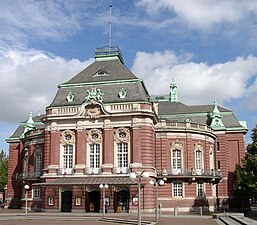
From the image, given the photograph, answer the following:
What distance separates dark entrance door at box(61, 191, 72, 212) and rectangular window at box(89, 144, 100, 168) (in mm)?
4323

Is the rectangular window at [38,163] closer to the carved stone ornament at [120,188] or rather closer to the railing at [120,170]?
the railing at [120,170]

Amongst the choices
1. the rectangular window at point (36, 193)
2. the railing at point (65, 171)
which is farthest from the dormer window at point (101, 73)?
the rectangular window at point (36, 193)

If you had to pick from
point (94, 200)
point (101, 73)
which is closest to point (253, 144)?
point (94, 200)

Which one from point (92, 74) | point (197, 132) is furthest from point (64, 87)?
point (197, 132)

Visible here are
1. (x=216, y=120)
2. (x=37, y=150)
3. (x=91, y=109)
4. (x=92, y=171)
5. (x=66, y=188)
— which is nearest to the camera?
(x=92, y=171)

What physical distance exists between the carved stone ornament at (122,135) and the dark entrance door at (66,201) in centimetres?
853

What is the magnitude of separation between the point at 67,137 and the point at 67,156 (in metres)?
2.31

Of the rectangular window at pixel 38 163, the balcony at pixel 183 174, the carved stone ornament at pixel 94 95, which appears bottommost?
the balcony at pixel 183 174

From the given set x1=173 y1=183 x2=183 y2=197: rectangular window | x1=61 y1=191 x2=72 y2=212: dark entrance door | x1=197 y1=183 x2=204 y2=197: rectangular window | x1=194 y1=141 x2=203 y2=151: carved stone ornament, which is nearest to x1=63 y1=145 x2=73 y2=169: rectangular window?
x1=61 y1=191 x2=72 y2=212: dark entrance door

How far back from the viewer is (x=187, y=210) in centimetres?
4925

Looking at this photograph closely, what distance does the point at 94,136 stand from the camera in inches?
1882

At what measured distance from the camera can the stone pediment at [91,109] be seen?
1863 inches

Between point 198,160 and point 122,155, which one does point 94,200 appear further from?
point 198,160

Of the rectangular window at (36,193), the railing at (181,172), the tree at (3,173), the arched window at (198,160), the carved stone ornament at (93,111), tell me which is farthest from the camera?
the tree at (3,173)
